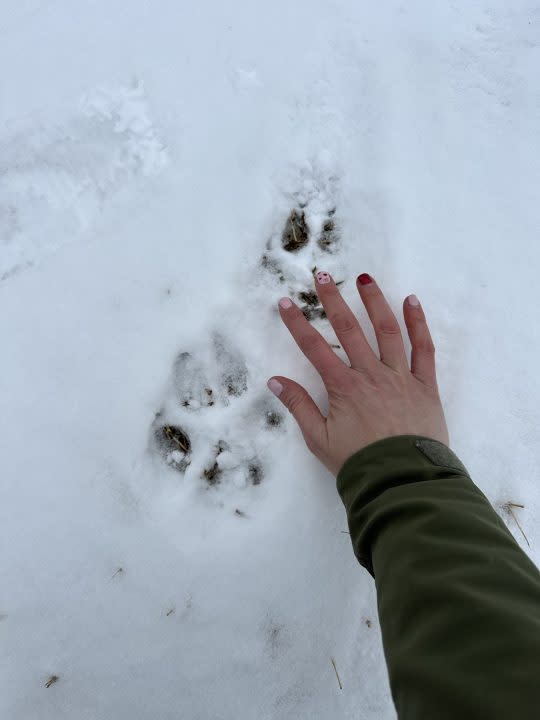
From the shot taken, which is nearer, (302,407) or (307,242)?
(302,407)

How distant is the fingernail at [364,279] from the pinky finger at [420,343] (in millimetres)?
126

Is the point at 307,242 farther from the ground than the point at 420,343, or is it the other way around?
the point at 307,242

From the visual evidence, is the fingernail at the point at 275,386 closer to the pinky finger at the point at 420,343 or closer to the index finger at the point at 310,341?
the index finger at the point at 310,341

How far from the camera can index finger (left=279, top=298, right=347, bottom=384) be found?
136cm

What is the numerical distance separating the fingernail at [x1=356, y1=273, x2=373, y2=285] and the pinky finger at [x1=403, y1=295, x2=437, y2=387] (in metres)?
0.13

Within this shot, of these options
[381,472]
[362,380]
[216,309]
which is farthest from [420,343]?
[216,309]

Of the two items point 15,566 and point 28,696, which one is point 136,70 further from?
point 28,696

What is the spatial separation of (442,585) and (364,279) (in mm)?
841

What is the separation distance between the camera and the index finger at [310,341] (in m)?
1.36

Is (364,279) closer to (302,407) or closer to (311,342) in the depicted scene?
(311,342)

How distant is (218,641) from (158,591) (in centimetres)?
23

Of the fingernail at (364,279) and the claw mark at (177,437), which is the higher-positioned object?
the fingernail at (364,279)

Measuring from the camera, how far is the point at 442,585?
0.89 meters

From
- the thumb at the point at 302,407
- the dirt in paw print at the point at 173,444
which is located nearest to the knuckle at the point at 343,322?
the thumb at the point at 302,407
